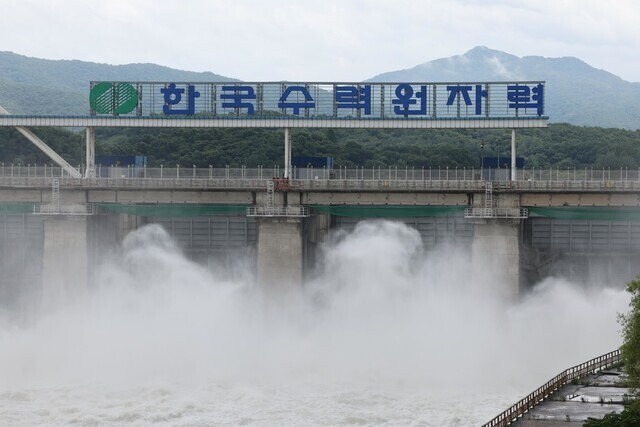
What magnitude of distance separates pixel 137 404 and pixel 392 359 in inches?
885

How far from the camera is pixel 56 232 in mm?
103250

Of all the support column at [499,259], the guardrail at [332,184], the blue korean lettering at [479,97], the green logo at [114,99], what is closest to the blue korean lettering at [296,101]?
the guardrail at [332,184]

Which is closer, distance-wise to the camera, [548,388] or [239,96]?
[548,388]

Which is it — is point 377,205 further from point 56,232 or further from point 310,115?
point 56,232

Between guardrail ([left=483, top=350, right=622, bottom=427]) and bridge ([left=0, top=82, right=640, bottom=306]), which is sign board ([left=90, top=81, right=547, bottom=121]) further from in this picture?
guardrail ([left=483, top=350, right=622, bottom=427])

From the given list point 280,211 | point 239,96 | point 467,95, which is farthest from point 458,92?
point 239,96

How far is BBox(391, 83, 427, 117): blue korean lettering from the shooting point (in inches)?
4094

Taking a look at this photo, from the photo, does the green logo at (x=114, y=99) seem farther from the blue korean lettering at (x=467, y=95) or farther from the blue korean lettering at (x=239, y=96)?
the blue korean lettering at (x=467, y=95)

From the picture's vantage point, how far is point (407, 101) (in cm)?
10450

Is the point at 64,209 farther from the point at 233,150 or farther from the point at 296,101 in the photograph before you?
the point at 233,150

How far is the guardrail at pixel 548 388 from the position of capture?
69.3 meters

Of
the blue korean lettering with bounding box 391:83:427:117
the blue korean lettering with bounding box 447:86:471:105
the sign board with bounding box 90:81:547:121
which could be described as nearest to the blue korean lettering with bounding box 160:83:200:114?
the sign board with bounding box 90:81:547:121

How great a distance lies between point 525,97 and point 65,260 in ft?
138

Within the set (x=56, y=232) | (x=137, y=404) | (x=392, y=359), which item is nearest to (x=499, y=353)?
(x=392, y=359)
